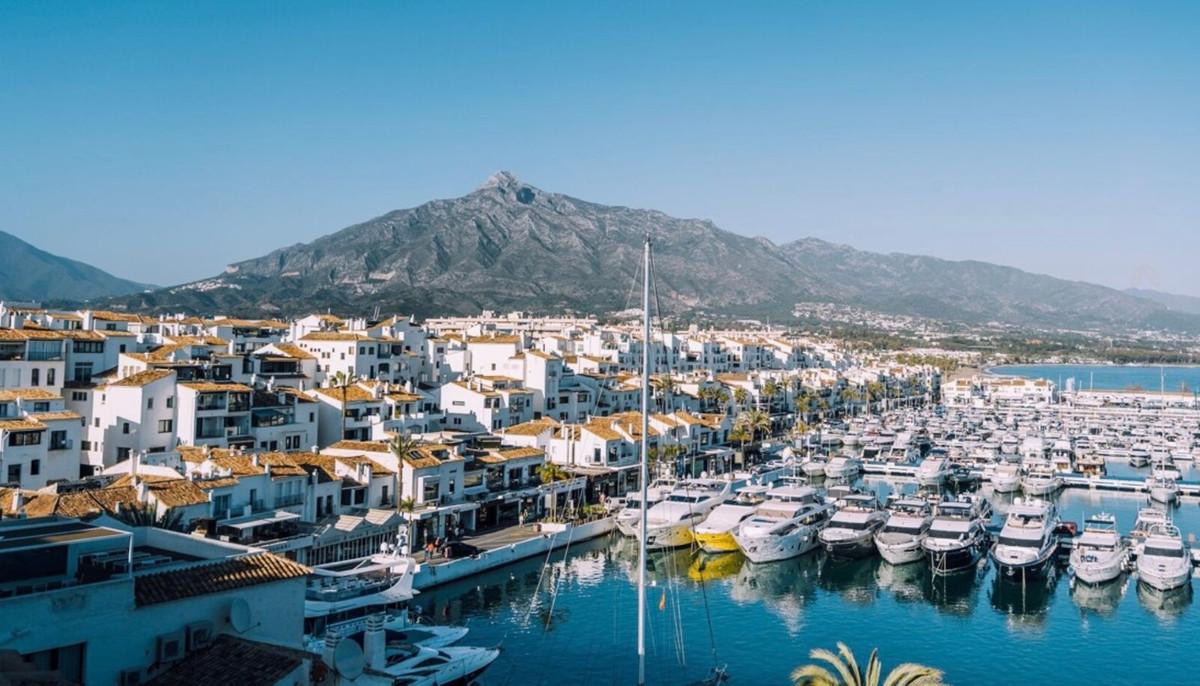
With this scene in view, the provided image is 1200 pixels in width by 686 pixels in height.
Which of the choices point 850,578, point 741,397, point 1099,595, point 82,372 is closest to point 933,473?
point 741,397

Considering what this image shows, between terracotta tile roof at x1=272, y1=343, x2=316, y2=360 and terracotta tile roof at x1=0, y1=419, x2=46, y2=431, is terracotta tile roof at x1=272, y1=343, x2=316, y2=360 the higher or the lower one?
the higher one

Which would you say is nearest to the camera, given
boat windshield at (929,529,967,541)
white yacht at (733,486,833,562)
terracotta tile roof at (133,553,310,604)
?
terracotta tile roof at (133,553,310,604)

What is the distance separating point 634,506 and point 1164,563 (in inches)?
1129

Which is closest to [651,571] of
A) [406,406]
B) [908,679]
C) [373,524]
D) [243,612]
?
[373,524]

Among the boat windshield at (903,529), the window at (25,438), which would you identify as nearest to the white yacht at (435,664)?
the window at (25,438)

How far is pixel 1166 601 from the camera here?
4509cm

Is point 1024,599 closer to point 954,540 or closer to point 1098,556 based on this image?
point 954,540

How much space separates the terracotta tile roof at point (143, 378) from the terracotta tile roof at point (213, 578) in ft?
118

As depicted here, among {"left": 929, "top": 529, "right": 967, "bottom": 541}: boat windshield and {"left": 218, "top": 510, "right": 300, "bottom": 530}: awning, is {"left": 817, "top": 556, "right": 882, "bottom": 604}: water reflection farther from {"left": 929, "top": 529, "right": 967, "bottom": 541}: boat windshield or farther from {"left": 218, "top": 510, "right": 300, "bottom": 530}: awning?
{"left": 218, "top": 510, "right": 300, "bottom": 530}: awning

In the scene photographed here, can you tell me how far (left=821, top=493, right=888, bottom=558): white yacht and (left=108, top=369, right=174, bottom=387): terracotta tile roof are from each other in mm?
37732

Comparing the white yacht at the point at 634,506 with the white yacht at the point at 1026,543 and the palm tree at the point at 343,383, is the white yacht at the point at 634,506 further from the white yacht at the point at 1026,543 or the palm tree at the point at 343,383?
the palm tree at the point at 343,383

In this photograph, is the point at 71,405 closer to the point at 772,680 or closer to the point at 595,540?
the point at 595,540

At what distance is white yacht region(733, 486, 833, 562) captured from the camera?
5238 cm

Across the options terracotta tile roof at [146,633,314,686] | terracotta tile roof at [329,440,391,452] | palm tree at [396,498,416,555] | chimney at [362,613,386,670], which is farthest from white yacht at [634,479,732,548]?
terracotta tile roof at [146,633,314,686]
